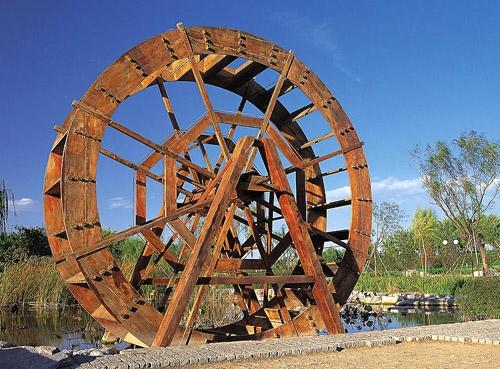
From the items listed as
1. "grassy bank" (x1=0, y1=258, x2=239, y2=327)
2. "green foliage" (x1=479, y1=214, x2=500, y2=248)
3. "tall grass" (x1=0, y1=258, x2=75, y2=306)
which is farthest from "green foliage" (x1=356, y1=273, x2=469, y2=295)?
"green foliage" (x1=479, y1=214, x2=500, y2=248)

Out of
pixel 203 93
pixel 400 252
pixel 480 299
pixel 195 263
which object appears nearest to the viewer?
pixel 195 263

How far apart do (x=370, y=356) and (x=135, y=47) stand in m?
4.32

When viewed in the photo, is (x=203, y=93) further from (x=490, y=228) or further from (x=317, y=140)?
(x=490, y=228)

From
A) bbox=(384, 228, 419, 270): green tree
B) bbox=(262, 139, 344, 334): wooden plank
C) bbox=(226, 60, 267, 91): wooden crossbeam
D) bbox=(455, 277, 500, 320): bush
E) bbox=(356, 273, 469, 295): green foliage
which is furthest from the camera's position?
bbox=(384, 228, 419, 270): green tree

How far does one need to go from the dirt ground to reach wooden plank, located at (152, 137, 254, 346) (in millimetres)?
943

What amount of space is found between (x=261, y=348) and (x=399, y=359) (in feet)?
4.31

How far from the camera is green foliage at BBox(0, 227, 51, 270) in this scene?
20688 mm

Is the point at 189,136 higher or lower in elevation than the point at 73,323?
higher

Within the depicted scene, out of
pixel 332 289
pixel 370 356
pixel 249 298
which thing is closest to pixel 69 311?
pixel 249 298

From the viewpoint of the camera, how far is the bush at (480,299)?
949 centimetres

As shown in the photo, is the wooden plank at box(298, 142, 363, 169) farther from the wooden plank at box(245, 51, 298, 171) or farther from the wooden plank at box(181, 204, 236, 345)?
the wooden plank at box(181, 204, 236, 345)

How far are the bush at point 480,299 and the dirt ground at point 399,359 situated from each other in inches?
145

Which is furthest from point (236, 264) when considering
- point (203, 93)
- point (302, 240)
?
point (203, 93)

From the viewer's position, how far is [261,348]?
5.50 m
